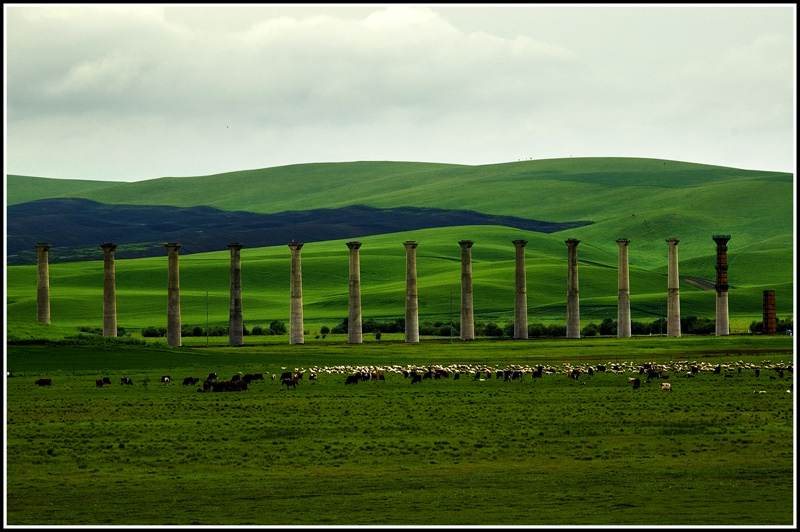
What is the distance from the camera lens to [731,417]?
56.9 m

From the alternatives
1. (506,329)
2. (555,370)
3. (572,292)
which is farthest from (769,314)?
(555,370)

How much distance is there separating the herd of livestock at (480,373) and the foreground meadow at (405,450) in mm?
614

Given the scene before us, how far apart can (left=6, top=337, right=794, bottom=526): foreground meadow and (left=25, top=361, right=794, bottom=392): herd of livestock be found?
614 millimetres

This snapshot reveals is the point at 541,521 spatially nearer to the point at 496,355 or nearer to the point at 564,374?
the point at 564,374

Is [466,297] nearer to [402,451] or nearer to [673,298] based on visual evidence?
[673,298]

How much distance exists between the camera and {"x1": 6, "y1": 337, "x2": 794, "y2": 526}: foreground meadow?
35.3 meters

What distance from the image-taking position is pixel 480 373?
8550 cm

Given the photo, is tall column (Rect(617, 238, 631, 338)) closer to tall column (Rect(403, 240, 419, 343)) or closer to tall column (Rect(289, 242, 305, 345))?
tall column (Rect(403, 240, 419, 343))

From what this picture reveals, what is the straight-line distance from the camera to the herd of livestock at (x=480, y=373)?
7500 cm

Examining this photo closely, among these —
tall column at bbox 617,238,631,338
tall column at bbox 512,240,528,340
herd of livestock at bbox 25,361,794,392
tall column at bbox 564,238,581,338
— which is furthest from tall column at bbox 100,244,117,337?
tall column at bbox 617,238,631,338

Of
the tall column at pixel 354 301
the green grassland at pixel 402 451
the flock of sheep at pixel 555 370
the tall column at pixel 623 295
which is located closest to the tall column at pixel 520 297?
the tall column at pixel 623 295

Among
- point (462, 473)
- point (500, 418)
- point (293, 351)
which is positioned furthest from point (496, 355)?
point (462, 473)

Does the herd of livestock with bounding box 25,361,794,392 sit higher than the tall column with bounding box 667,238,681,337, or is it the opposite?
the tall column with bounding box 667,238,681,337

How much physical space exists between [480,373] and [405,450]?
38.4 metres
